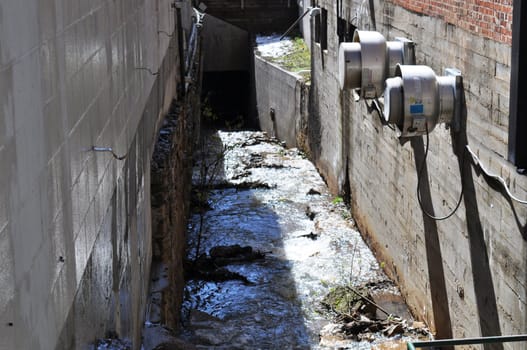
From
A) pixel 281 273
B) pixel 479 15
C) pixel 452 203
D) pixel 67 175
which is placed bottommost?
pixel 281 273

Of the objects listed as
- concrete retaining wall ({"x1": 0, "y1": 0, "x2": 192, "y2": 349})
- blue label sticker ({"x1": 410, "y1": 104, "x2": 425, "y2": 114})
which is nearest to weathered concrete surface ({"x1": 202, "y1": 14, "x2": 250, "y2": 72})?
blue label sticker ({"x1": 410, "y1": 104, "x2": 425, "y2": 114})

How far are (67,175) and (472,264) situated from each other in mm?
5407

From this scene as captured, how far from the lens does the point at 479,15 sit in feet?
25.2

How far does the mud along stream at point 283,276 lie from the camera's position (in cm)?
1048

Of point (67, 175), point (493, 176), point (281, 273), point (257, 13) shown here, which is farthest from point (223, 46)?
point (67, 175)

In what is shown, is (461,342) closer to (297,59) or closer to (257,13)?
(297,59)

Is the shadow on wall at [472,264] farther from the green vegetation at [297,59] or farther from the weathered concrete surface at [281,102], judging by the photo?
the green vegetation at [297,59]

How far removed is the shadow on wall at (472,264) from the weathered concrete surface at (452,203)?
1cm

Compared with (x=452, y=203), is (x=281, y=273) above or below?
below

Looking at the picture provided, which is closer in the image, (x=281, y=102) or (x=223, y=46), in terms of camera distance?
(x=281, y=102)

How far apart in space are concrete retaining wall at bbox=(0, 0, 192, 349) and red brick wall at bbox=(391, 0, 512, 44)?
317cm

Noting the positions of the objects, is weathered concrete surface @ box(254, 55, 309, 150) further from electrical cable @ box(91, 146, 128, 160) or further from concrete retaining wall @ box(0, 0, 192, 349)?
electrical cable @ box(91, 146, 128, 160)

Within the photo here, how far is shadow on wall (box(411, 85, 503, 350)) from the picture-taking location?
7710 mm

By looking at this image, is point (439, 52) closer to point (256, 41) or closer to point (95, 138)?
point (95, 138)
